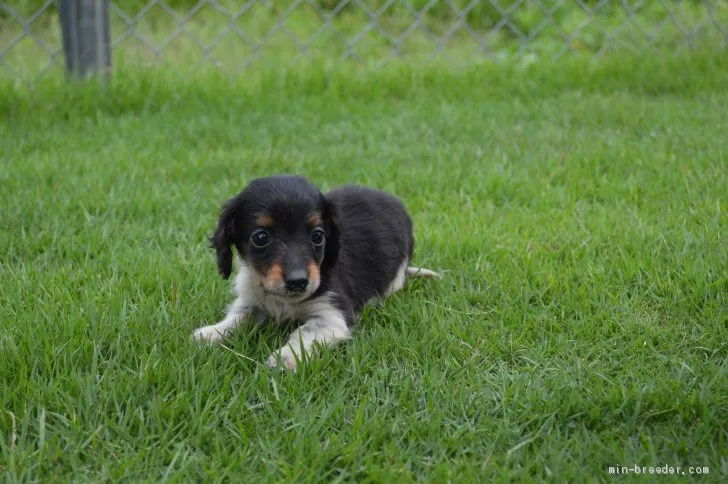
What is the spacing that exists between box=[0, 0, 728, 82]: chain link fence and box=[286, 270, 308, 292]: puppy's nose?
4870 millimetres

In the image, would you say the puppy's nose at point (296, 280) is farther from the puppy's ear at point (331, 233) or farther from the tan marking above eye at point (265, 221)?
the puppy's ear at point (331, 233)

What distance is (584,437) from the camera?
8.14 feet

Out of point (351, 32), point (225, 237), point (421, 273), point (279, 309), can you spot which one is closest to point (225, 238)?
point (225, 237)

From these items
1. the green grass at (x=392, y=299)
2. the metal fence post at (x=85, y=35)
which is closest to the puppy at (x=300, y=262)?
the green grass at (x=392, y=299)

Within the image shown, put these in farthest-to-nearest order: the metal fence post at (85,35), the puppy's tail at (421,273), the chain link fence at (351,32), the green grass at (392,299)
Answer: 1. the chain link fence at (351,32)
2. the metal fence post at (85,35)
3. the puppy's tail at (421,273)
4. the green grass at (392,299)

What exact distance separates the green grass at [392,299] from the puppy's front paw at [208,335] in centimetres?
8

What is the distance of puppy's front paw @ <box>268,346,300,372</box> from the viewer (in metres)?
2.89

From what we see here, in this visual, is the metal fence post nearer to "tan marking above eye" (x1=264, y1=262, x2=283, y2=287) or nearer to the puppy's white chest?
the puppy's white chest

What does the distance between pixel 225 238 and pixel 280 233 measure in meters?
0.33

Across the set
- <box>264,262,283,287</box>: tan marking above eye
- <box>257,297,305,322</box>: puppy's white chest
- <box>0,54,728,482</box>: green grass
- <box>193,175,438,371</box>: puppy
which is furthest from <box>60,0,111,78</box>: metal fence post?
<box>264,262,283,287</box>: tan marking above eye

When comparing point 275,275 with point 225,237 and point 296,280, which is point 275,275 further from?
point 225,237

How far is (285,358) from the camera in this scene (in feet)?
9.67

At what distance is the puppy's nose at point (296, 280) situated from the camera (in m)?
2.97

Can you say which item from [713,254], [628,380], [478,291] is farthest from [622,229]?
[628,380]
